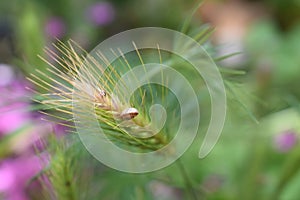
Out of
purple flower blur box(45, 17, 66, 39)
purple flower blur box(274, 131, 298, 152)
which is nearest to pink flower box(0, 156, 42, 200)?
purple flower blur box(274, 131, 298, 152)

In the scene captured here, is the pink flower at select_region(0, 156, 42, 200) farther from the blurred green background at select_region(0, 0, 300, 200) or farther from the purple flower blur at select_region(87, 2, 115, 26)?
the purple flower blur at select_region(87, 2, 115, 26)

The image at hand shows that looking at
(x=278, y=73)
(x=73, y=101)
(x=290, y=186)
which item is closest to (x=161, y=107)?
(x=73, y=101)

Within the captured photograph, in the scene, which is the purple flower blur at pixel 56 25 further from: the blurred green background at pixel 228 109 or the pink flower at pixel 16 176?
the pink flower at pixel 16 176

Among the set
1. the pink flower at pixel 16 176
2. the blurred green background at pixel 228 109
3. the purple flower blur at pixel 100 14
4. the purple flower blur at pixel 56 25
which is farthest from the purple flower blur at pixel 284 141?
the purple flower blur at pixel 100 14

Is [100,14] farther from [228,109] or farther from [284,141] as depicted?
[228,109]

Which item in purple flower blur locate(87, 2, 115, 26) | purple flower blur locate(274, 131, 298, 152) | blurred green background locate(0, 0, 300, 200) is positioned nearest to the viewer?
blurred green background locate(0, 0, 300, 200)

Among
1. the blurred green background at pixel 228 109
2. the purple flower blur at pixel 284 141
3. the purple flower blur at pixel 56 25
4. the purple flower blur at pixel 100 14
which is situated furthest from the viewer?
the purple flower blur at pixel 100 14

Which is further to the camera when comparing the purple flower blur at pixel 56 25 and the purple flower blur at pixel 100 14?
the purple flower blur at pixel 100 14
